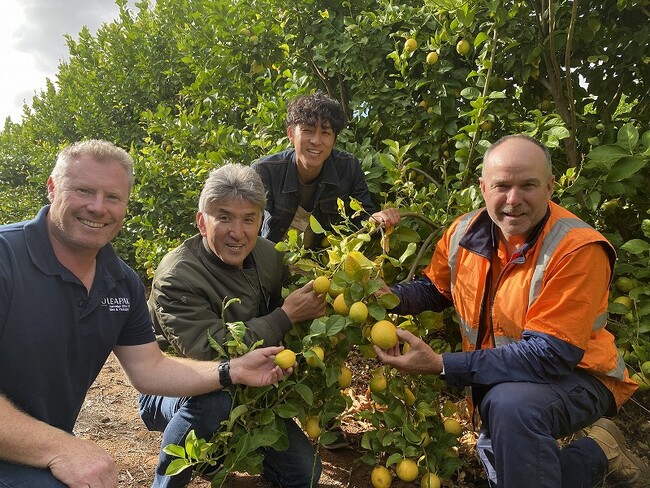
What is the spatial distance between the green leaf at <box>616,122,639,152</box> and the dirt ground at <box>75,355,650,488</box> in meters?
1.25

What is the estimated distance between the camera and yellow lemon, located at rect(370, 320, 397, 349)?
78.4 inches

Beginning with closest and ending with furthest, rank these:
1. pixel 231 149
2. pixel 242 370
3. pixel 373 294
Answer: pixel 242 370
pixel 373 294
pixel 231 149

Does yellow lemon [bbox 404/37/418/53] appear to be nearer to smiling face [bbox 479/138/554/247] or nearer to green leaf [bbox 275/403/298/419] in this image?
smiling face [bbox 479/138/554/247]

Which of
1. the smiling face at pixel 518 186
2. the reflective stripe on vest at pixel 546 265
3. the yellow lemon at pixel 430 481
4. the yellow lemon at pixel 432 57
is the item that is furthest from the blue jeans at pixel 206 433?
the yellow lemon at pixel 432 57

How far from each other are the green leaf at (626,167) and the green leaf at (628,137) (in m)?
0.05

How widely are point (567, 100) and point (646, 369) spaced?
5.63ft

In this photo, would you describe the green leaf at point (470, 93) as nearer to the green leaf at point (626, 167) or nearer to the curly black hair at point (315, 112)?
the curly black hair at point (315, 112)

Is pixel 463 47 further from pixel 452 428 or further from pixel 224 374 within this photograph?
pixel 224 374

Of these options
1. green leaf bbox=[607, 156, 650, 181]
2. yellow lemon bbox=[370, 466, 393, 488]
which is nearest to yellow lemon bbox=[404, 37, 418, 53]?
green leaf bbox=[607, 156, 650, 181]

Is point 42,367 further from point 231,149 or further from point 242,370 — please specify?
point 231,149

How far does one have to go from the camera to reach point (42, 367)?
6.18 feet

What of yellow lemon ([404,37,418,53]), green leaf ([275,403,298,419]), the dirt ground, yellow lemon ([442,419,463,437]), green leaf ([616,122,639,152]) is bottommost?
the dirt ground

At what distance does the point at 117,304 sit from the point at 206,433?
0.63m

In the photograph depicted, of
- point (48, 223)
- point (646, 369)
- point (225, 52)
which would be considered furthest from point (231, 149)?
point (646, 369)
